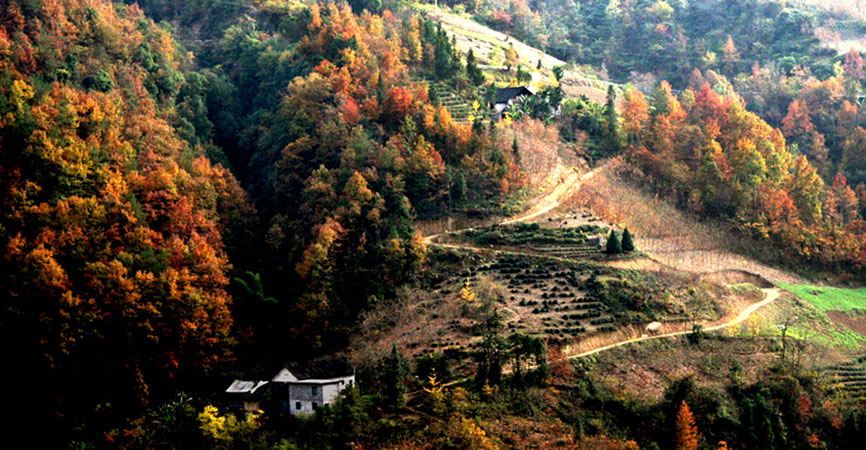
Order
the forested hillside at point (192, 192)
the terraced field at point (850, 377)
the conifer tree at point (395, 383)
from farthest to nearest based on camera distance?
the forested hillside at point (192, 192), the terraced field at point (850, 377), the conifer tree at point (395, 383)

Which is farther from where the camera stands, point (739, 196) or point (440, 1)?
point (440, 1)

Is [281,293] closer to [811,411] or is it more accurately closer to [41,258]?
[41,258]

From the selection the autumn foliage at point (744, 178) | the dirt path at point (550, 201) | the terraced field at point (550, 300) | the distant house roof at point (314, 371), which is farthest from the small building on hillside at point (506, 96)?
the distant house roof at point (314, 371)

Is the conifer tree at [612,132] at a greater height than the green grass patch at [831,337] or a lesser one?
greater

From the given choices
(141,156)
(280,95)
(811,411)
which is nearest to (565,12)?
(280,95)

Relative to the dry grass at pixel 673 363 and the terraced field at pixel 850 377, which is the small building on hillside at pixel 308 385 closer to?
the dry grass at pixel 673 363

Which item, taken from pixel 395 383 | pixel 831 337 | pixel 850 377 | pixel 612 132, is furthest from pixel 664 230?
pixel 395 383
